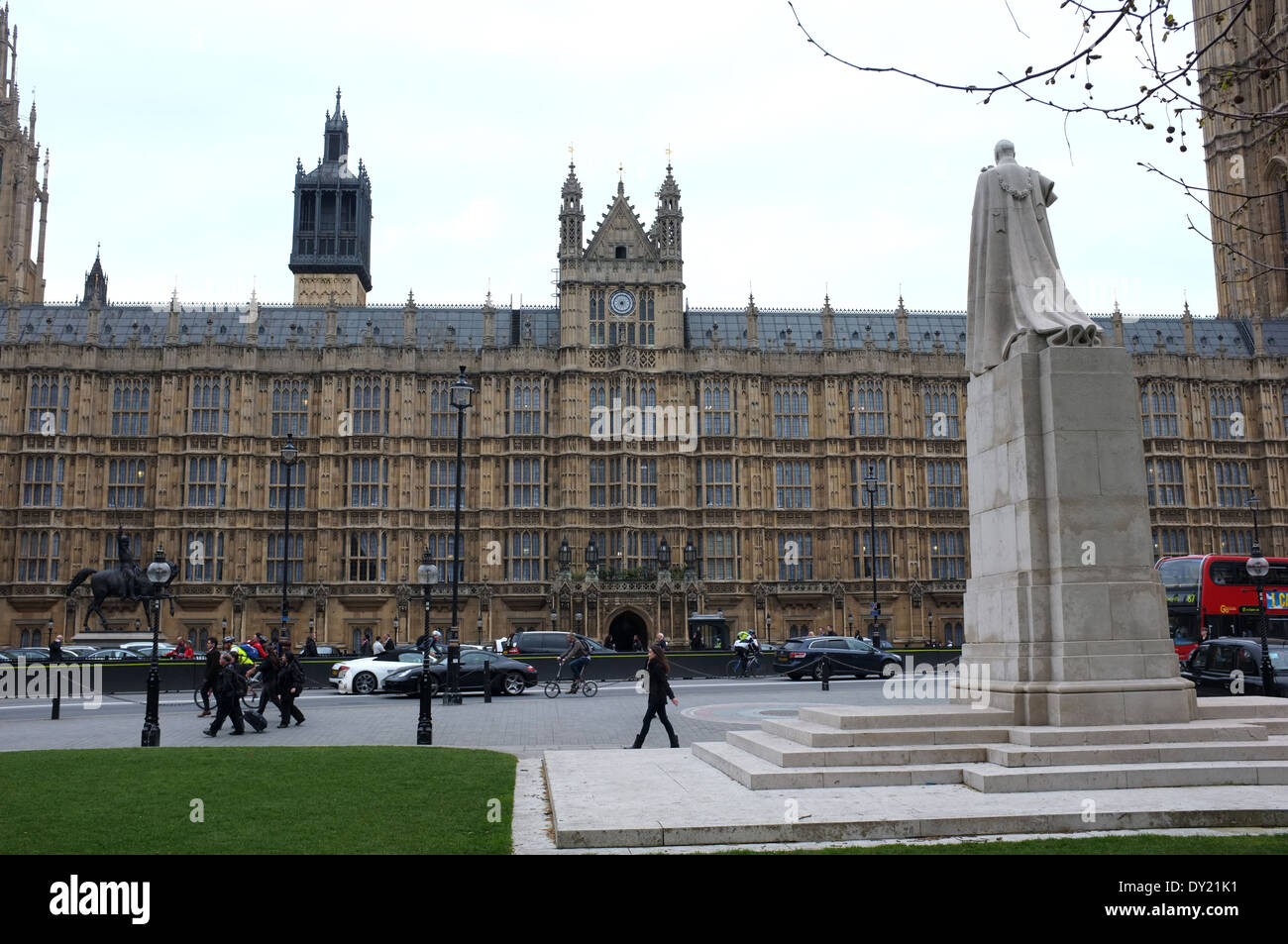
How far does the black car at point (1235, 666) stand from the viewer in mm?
23703

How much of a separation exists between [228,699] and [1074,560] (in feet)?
53.7

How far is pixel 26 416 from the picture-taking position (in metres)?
59.0

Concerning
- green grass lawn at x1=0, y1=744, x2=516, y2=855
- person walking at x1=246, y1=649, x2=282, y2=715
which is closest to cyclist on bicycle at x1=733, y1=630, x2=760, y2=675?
person walking at x1=246, y1=649, x2=282, y2=715

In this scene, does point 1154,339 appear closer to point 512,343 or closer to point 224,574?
point 512,343

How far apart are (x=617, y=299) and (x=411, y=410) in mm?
12814

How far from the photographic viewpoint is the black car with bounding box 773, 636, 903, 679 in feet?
132

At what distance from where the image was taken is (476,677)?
113 ft

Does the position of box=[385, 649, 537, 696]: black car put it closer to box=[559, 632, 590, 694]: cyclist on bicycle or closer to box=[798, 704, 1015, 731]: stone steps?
box=[559, 632, 590, 694]: cyclist on bicycle

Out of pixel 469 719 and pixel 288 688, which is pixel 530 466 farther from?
pixel 288 688

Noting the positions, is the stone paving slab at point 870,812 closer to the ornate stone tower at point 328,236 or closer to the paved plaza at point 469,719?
the paved plaza at point 469,719

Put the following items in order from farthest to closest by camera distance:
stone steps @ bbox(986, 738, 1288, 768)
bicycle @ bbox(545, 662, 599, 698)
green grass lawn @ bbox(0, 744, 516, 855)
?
1. bicycle @ bbox(545, 662, 599, 698)
2. stone steps @ bbox(986, 738, 1288, 768)
3. green grass lawn @ bbox(0, 744, 516, 855)

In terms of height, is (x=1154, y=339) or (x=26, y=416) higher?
(x=1154, y=339)
